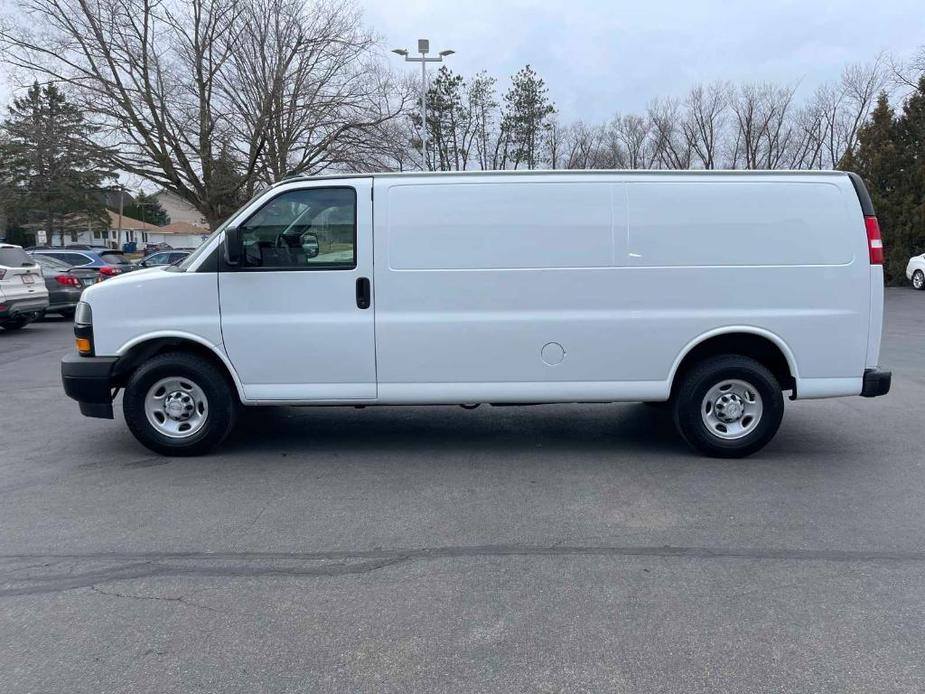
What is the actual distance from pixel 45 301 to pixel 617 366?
13952mm

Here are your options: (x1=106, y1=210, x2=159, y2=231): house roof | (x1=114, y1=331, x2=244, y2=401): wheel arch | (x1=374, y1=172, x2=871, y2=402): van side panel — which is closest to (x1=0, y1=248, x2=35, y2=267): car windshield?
(x1=114, y1=331, x2=244, y2=401): wheel arch

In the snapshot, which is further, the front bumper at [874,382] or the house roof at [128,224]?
the house roof at [128,224]

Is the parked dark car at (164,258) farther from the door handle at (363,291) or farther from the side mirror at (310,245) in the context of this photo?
the door handle at (363,291)

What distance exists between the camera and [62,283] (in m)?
18.3

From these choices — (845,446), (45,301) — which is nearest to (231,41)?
(45,301)

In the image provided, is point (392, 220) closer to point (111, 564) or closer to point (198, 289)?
point (198, 289)

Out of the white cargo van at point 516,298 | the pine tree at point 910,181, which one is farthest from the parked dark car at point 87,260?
the pine tree at point 910,181

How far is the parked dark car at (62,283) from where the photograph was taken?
59.5 ft

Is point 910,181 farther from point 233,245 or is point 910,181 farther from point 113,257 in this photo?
point 233,245

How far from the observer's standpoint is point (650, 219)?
240 inches

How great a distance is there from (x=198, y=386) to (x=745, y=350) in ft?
14.6

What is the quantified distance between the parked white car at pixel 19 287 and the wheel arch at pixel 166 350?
1036cm

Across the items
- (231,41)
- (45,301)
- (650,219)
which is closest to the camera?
(650,219)

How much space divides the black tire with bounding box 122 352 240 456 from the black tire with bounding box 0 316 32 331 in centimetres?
1149
